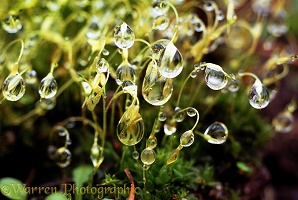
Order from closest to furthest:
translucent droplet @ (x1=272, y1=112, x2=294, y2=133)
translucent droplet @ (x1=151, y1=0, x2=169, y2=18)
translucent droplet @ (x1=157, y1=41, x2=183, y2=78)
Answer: translucent droplet @ (x1=157, y1=41, x2=183, y2=78) < translucent droplet @ (x1=151, y1=0, x2=169, y2=18) < translucent droplet @ (x1=272, y1=112, x2=294, y2=133)

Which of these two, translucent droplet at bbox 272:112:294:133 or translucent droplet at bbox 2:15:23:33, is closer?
translucent droplet at bbox 2:15:23:33

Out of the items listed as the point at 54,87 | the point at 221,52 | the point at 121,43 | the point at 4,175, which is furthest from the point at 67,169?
the point at 221,52

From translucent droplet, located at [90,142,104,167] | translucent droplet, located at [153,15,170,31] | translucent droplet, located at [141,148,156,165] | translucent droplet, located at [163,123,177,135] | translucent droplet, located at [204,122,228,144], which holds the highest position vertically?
translucent droplet, located at [153,15,170,31]

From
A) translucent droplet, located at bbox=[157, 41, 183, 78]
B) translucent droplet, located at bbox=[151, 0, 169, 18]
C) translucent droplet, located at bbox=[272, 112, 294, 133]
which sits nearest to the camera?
translucent droplet, located at bbox=[157, 41, 183, 78]

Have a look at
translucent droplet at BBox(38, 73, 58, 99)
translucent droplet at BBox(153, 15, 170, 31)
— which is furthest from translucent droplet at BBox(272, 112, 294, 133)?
translucent droplet at BBox(38, 73, 58, 99)

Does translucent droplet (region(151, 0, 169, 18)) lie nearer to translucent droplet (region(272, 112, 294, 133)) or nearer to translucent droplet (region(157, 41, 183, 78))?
translucent droplet (region(157, 41, 183, 78))

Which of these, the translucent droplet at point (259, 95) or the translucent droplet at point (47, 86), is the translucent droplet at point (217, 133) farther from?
the translucent droplet at point (47, 86)

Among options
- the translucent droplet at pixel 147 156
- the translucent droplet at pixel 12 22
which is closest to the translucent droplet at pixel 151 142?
the translucent droplet at pixel 147 156
